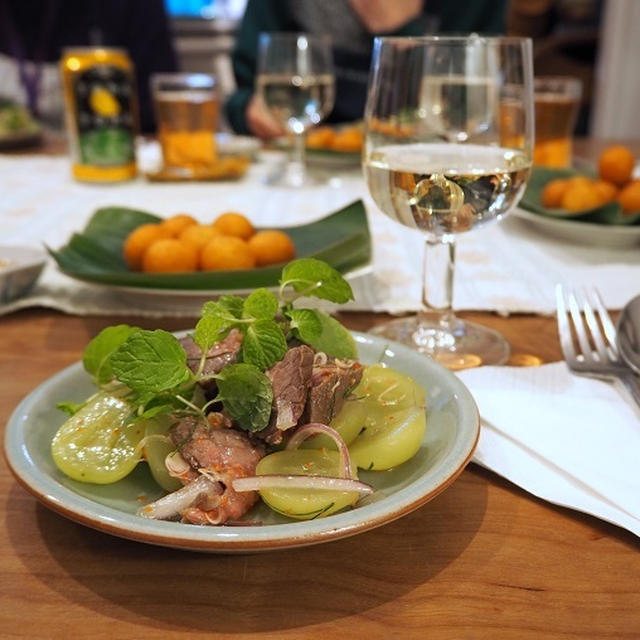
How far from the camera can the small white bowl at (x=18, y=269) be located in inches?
32.9

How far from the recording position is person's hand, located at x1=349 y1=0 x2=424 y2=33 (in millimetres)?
2346

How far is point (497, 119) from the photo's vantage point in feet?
2.62

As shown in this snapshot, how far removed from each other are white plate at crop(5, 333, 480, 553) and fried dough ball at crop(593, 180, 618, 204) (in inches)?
23.8

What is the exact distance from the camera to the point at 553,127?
1510 mm

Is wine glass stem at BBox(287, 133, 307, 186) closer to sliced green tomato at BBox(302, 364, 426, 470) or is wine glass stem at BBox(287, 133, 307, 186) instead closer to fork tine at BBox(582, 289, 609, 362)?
fork tine at BBox(582, 289, 609, 362)

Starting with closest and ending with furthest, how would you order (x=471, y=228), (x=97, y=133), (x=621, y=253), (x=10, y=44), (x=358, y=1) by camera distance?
(x=471, y=228) < (x=621, y=253) < (x=97, y=133) < (x=358, y=1) < (x=10, y=44)

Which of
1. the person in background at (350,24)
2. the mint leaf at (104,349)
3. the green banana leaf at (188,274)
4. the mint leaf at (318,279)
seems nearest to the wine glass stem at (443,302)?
the green banana leaf at (188,274)

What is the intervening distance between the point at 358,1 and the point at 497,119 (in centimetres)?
178

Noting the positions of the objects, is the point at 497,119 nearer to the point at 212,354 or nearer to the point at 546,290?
the point at 546,290

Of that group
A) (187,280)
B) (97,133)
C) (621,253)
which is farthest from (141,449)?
(97,133)

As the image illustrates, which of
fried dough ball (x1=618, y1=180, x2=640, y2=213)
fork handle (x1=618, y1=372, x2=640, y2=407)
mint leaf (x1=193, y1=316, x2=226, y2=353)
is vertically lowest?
fried dough ball (x1=618, y1=180, x2=640, y2=213)

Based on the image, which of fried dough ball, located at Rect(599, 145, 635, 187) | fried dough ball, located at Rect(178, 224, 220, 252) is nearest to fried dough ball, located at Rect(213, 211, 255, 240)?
fried dough ball, located at Rect(178, 224, 220, 252)

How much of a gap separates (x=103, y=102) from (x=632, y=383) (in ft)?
3.75

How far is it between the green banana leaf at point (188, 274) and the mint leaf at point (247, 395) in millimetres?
323
